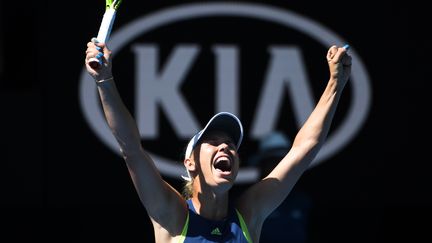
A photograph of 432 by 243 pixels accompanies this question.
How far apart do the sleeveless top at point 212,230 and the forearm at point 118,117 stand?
0.38 metres

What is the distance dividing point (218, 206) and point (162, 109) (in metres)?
2.48

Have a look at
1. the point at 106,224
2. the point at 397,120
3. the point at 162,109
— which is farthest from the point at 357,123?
the point at 106,224

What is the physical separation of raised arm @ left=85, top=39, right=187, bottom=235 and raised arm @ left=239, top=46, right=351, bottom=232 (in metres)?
0.32

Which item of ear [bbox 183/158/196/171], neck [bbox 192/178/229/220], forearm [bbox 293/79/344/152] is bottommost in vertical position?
neck [bbox 192/178/229/220]

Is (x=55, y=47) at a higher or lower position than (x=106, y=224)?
higher

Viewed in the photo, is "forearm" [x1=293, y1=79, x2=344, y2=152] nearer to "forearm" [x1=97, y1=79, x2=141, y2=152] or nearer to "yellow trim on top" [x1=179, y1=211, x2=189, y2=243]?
"yellow trim on top" [x1=179, y1=211, x2=189, y2=243]

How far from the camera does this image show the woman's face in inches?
157

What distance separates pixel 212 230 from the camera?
3988 mm

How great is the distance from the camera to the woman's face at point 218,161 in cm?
398

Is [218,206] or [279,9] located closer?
[218,206]

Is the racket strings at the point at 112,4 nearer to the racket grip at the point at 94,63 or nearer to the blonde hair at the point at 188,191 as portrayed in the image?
the racket grip at the point at 94,63

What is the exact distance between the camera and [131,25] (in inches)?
256

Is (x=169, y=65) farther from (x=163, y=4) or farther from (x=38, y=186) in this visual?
(x=38, y=186)

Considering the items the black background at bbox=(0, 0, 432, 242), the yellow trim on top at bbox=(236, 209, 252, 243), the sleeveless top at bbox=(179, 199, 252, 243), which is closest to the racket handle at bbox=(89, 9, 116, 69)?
the sleeveless top at bbox=(179, 199, 252, 243)
